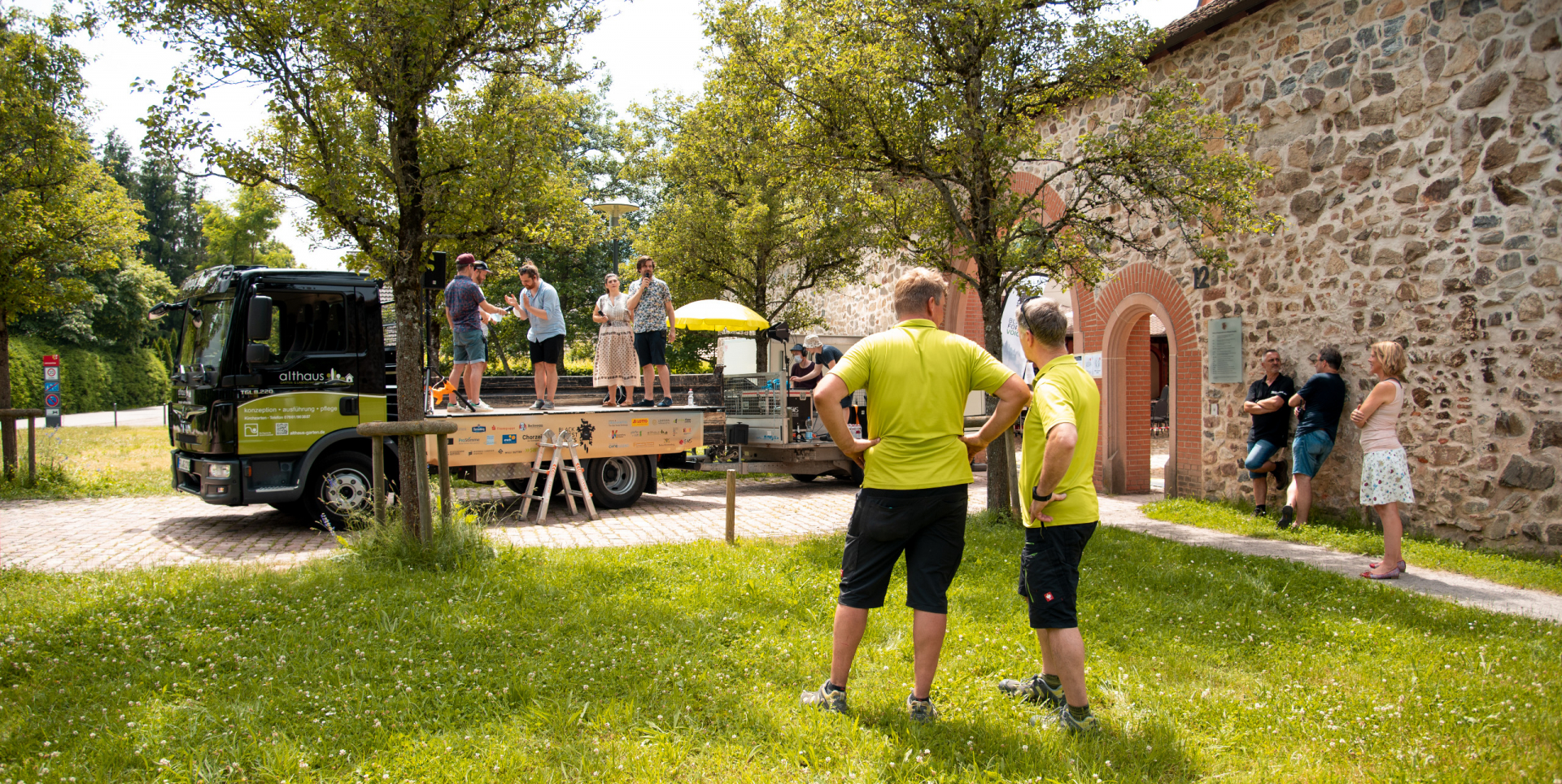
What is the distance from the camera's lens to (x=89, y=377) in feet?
114

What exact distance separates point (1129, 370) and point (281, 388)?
33.8ft

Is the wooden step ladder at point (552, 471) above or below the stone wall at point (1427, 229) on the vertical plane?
below

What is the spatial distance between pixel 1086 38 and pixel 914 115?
1732 mm

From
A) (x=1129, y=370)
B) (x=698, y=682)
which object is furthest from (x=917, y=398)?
(x=1129, y=370)

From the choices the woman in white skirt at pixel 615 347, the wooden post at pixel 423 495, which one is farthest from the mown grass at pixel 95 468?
the wooden post at pixel 423 495

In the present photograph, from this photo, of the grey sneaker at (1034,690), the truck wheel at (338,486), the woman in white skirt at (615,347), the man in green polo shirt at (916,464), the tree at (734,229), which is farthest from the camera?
the tree at (734,229)

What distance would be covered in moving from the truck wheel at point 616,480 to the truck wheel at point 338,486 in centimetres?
237

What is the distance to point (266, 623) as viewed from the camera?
16.0ft

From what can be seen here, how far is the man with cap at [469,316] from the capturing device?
31.1 feet

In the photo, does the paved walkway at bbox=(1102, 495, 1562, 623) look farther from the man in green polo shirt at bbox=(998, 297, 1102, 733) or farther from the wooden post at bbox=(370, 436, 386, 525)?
the wooden post at bbox=(370, 436, 386, 525)

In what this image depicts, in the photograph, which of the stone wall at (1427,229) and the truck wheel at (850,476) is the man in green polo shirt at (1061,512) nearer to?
the stone wall at (1427,229)

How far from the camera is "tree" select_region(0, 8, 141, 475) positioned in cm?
1093

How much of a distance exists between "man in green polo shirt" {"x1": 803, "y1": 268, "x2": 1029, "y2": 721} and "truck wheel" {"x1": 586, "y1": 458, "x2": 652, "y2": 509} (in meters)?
7.07

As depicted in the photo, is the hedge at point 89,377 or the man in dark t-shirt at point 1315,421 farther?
the hedge at point 89,377
